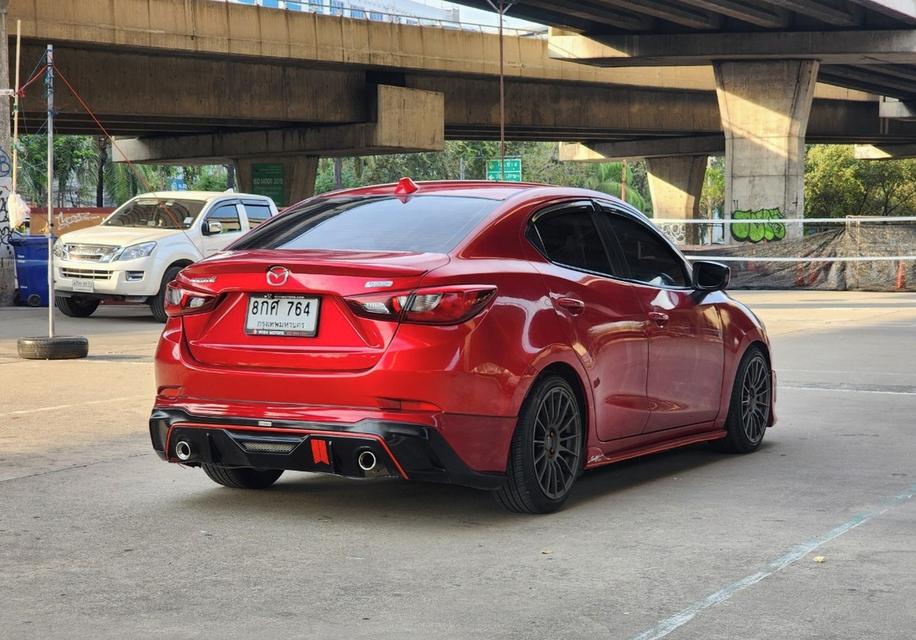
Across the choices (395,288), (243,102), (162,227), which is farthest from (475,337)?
(243,102)

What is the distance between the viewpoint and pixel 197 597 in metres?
5.34

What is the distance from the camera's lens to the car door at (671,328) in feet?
25.7

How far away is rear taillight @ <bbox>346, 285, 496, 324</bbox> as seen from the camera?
6.36 meters

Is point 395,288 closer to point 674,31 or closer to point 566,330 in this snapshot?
point 566,330

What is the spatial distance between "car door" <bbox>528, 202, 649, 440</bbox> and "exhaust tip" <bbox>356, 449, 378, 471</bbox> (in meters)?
1.18

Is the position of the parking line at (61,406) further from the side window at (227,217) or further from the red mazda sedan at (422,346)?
the side window at (227,217)

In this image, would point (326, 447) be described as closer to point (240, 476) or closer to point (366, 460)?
point (366, 460)

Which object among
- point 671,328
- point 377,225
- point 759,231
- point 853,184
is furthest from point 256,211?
point 853,184

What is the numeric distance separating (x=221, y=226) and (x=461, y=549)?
16557 mm

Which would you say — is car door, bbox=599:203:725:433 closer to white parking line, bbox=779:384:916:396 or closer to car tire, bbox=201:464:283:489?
car tire, bbox=201:464:283:489

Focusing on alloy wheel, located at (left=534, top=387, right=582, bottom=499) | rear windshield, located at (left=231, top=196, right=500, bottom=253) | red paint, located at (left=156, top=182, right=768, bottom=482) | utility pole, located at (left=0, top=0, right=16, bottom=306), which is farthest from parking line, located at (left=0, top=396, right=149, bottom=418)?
utility pole, located at (left=0, top=0, right=16, bottom=306)

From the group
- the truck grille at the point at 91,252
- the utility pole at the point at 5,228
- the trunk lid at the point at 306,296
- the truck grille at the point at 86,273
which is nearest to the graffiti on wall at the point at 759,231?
the utility pole at the point at 5,228

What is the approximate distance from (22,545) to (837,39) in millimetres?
40962

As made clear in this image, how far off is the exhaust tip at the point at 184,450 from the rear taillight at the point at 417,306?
102 centimetres
